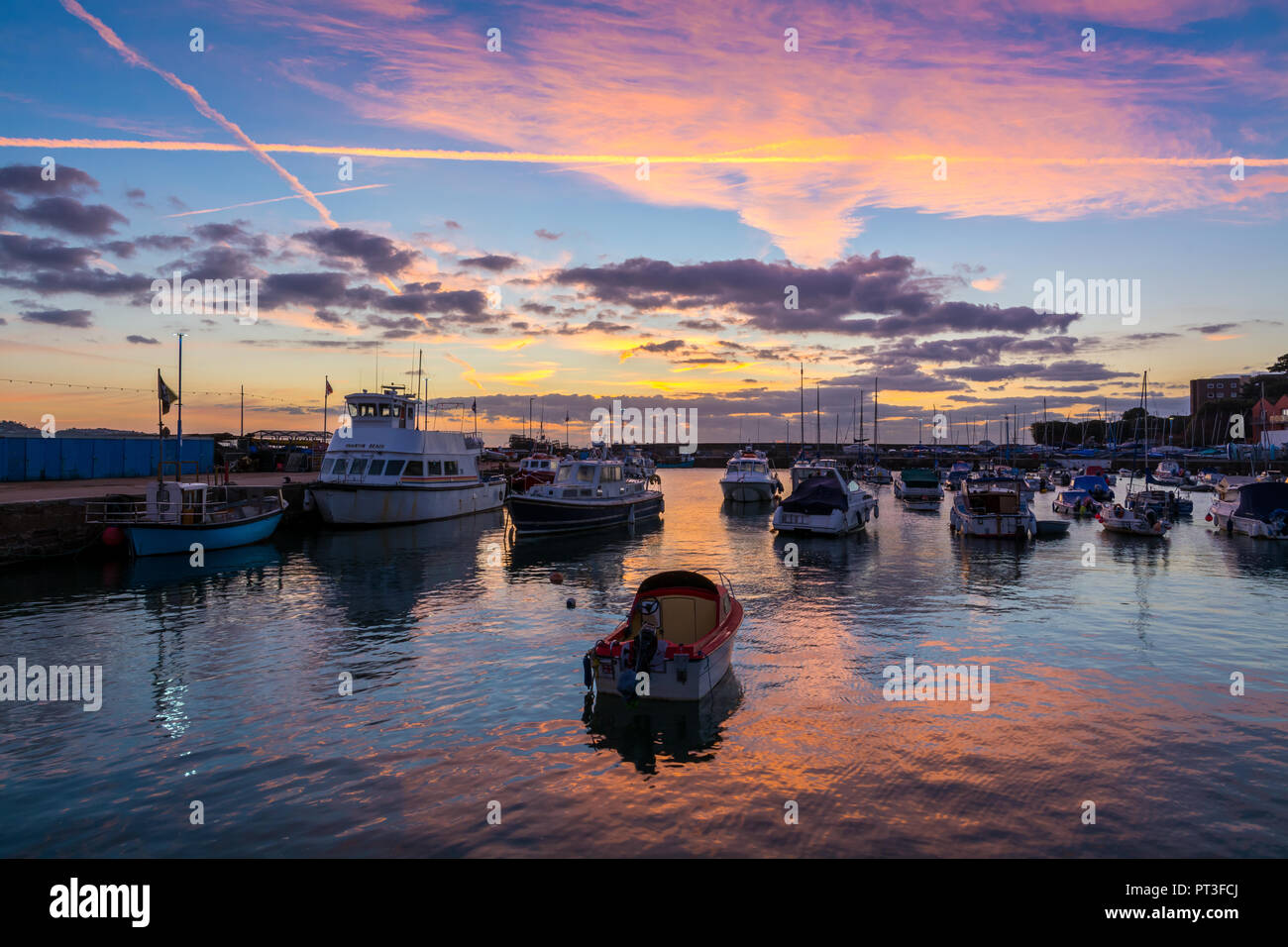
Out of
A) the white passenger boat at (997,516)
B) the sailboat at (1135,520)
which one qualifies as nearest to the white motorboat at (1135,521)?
the sailboat at (1135,520)

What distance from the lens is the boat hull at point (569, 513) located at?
136 feet

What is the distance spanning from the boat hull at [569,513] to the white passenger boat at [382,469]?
658 cm

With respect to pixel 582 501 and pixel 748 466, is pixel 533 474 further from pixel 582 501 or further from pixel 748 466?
pixel 582 501

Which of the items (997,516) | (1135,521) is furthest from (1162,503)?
(997,516)

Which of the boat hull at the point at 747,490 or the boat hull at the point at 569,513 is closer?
the boat hull at the point at 569,513

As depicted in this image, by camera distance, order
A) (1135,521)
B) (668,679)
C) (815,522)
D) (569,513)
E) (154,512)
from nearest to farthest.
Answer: (668,679) < (154,512) < (569,513) < (1135,521) < (815,522)

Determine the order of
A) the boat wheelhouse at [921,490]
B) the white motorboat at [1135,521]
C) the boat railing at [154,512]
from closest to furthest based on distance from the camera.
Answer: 1. the boat railing at [154,512]
2. the white motorboat at [1135,521]
3. the boat wheelhouse at [921,490]

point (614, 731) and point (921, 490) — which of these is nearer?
point (614, 731)

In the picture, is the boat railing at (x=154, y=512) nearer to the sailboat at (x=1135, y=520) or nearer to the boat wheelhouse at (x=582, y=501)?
the boat wheelhouse at (x=582, y=501)

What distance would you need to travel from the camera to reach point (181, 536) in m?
32.1

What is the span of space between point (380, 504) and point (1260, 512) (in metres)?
53.4

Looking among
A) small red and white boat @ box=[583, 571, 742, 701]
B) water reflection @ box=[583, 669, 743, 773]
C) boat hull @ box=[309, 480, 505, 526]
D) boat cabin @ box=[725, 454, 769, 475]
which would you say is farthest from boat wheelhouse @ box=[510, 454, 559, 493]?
water reflection @ box=[583, 669, 743, 773]
